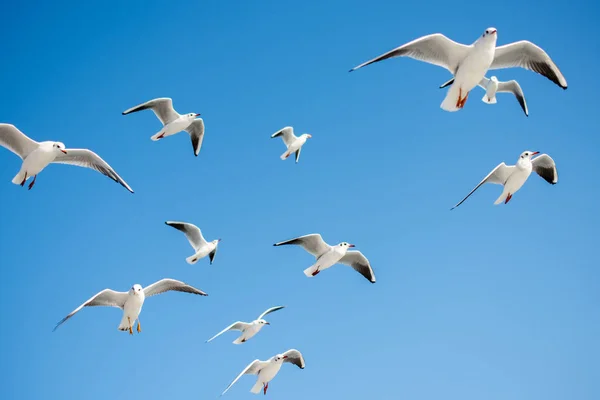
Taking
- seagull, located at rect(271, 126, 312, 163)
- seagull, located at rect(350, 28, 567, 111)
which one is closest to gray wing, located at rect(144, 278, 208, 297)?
seagull, located at rect(271, 126, 312, 163)

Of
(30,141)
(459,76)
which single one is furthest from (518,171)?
(30,141)

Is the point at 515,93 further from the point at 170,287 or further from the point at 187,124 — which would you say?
the point at 170,287

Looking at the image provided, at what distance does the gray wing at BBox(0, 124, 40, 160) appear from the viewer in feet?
43.7

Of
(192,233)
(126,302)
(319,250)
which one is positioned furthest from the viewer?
(192,233)

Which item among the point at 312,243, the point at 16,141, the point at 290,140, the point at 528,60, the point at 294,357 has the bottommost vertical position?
the point at 294,357

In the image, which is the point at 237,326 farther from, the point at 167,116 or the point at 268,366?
the point at 167,116

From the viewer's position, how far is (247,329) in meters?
17.0

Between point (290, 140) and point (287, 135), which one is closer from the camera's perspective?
point (287, 135)

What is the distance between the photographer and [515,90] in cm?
1802

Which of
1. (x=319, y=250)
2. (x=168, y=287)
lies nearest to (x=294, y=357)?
(x=319, y=250)

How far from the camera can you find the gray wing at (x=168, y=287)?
15029 mm

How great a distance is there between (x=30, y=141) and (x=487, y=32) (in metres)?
8.61

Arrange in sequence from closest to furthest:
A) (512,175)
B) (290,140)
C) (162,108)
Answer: (512,175), (162,108), (290,140)

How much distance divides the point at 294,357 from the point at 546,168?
7.27 meters
